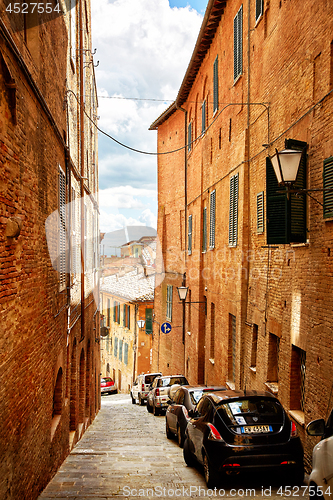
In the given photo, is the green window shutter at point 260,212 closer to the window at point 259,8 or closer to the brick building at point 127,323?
the window at point 259,8

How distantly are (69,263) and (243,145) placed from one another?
17.9 feet

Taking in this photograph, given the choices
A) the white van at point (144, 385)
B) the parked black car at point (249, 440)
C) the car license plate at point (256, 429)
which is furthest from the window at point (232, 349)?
the white van at point (144, 385)

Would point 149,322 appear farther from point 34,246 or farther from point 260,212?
point 34,246

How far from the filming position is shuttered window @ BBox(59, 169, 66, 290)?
10.3 m

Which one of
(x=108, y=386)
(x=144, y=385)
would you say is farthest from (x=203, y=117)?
(x=108, y=386)

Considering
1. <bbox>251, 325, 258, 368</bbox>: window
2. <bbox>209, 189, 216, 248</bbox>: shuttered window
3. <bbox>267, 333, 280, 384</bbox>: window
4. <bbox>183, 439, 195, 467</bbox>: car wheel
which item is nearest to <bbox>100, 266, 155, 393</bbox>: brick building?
<bbox>209, 189, 216, 248</bbox>: shuttered window

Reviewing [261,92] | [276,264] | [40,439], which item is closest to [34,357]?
[40,439]

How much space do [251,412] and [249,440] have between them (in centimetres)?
40

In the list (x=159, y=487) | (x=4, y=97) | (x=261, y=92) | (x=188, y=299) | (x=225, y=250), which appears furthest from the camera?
(x=188, y=299)

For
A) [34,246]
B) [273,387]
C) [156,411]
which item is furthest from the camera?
[156,411]

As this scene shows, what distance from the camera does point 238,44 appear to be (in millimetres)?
13734

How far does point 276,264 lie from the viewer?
1017 centimetres

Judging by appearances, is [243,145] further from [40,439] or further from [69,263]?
[40,439]

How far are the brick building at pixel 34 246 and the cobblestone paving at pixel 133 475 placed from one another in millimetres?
433
